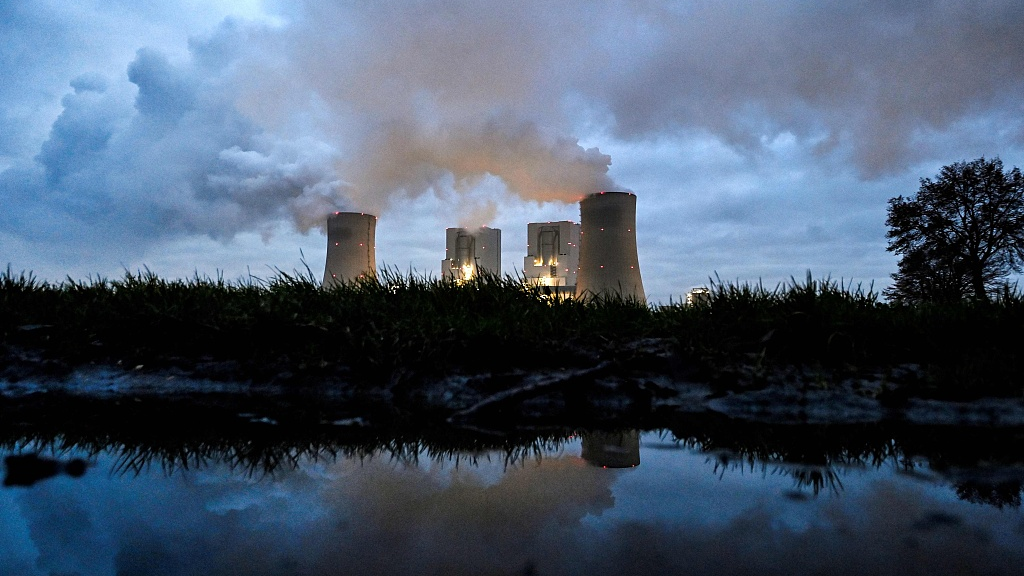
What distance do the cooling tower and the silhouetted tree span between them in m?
17.6

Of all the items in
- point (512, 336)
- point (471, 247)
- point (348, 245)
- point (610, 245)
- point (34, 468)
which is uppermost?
point (471, 247)

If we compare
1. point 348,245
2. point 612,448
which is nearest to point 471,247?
point 348,245

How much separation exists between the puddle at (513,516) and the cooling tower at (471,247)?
27019mm

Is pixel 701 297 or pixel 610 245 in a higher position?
pixel 610 245

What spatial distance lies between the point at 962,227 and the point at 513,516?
79.1 ft

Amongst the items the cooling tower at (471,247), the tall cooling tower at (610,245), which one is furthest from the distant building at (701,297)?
the cooling tower at (471,247)

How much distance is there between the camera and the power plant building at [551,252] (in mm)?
A: 27703

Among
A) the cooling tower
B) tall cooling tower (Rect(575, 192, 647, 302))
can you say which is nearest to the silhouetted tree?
tall cooling tower (Rect(575, 192, 647, 302))

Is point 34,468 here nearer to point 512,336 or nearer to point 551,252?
point 512,336

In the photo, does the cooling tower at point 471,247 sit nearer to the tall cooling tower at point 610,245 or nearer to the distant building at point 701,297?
the tall cooling tower at point 610,245

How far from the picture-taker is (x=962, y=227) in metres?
19.5

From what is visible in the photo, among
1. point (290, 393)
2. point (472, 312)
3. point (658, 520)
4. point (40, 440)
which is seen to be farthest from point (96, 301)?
point (658, 520)

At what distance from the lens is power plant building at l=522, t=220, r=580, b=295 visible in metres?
27.7

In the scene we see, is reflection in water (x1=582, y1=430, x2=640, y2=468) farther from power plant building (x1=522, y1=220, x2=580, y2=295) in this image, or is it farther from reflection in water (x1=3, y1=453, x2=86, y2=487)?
power plant building (x1=522, y1=220, x2=580, y2=295)
